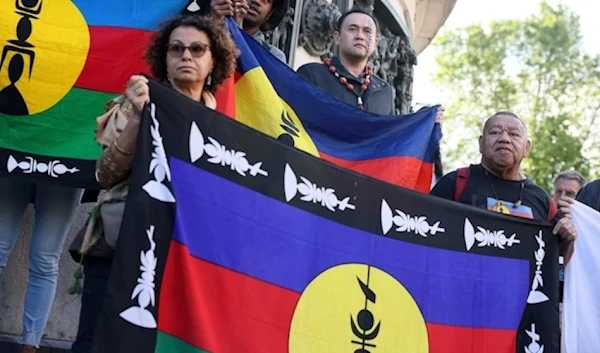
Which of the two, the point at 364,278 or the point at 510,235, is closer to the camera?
the point at 364,278

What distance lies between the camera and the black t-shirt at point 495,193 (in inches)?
227

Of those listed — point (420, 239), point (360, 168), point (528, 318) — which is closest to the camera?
point (420, 239)

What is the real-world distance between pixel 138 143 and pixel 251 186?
1.92ft

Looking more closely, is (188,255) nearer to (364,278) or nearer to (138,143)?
(138,143)

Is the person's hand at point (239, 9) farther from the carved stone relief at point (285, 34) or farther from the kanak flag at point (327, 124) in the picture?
the carved stone relief at point (285, 34)

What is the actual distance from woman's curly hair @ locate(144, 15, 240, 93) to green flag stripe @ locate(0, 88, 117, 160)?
1.08 metres

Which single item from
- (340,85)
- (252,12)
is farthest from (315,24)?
(252,12)

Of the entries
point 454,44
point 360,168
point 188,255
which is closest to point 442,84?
point 454,44

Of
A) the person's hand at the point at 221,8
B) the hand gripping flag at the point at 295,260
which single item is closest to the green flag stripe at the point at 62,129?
the person's hand at the point at 221,8

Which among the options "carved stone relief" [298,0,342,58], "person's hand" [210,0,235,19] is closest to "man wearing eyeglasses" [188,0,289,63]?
"person's hand" [210,0,235,19]

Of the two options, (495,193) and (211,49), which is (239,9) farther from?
(495,193)

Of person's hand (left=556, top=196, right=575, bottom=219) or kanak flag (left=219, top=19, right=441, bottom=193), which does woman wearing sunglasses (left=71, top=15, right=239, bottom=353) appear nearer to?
kanak flag (left=219, top=19, right=441, bottom=193)

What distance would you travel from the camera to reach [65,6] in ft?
19.2

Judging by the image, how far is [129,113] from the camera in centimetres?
433
